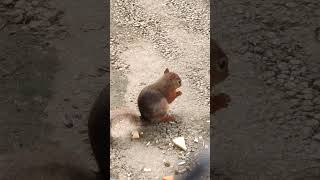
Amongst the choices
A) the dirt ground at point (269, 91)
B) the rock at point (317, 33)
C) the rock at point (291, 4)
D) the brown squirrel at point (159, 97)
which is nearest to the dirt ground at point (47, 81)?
the brown squirrel at point (159, 97)

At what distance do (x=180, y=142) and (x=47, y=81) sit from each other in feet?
5.20

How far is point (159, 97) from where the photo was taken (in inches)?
283

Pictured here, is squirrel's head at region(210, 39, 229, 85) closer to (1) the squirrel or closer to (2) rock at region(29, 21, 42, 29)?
(1) the squirrel

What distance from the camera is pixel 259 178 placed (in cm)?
681

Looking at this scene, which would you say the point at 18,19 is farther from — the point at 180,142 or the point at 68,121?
the point at 180,142

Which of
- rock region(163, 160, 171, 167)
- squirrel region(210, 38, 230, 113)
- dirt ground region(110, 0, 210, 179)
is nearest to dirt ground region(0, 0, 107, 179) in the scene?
dirt ground region(110, 0, 210, 179)

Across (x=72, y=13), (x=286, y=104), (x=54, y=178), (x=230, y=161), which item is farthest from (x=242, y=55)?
(x=54, y=178)

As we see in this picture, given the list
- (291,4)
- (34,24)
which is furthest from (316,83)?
(34,24)

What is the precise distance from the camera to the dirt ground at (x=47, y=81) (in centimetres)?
693

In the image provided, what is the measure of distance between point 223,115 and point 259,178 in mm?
838

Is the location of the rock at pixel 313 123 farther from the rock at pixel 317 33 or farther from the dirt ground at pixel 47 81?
the dirt ground at pixel 47 81

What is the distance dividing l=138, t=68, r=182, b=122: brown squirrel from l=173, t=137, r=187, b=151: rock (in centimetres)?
27

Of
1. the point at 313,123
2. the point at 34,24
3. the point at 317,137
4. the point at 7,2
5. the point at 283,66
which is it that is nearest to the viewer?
the point at 317,137

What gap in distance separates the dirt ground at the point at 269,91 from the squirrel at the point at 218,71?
0.07 meters
